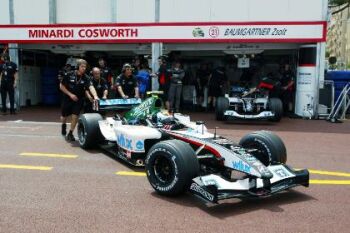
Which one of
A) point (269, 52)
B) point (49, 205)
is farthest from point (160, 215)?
point (269, 52)

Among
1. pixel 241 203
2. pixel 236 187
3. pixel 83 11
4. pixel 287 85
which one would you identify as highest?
pixel 83 11

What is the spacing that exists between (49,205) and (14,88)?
1079 centimetres

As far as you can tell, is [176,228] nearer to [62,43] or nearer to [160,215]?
[160,215]

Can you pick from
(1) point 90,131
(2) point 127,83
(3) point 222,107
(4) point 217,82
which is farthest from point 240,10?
(1) point 90,131

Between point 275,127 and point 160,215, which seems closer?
point 160,215

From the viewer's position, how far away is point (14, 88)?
586 inches

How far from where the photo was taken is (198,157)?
18.5ft

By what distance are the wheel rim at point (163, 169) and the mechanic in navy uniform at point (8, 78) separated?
34.6ft

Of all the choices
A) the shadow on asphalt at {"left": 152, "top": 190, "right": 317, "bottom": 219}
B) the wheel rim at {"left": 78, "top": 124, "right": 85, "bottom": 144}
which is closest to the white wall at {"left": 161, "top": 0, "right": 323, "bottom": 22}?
the wheel rim at {"left": 78, "top": 124, "right": 85, "bottom": 144}

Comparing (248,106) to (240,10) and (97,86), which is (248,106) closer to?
(240,10)

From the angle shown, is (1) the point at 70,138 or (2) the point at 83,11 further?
(2) the point at 83,11

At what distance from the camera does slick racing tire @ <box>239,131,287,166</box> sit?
602 cm

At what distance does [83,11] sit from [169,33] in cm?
346

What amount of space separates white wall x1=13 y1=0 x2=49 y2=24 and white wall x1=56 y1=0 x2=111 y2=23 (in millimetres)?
497
